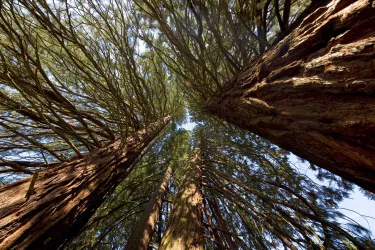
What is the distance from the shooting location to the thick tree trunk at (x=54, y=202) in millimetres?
994

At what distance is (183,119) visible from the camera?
1046 centimetres

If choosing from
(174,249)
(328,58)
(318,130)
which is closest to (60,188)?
(174,249)

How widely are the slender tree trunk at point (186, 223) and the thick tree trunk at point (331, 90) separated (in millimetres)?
1170

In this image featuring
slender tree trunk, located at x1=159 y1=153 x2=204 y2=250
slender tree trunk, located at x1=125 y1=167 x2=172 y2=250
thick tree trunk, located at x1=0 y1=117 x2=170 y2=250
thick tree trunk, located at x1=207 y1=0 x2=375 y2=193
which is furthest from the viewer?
slender tree trunk, located at x1=125 y1=167 x2=172 y2=250

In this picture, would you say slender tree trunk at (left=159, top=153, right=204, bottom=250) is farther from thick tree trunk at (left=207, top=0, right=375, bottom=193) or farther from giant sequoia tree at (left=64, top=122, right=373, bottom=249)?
thick tree trunk at (left=207, top=0, right=375, bottom=193)

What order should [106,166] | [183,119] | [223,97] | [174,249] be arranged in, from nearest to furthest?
[174,249] < [106,166] < [223,97] < [183,119]

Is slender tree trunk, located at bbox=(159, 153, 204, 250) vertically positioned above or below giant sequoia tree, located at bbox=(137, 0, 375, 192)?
below

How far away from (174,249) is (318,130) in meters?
1.39

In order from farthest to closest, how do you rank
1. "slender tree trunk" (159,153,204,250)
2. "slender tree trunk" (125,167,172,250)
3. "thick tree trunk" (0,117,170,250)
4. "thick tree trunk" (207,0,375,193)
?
"slender tree trunk" (125,167,172,250) < "slender tree trunk" (159,153,204,250) < "thick tree trunk" (0,117,170,250) < "thick tree trunk" (207,0,375,193)

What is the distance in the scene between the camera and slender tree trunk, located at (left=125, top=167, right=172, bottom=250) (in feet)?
6.08

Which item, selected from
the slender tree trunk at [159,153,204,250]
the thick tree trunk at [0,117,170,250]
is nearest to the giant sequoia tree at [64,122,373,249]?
the slender tree trunk at [159,153,204,250]

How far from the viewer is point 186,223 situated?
1.82 metres

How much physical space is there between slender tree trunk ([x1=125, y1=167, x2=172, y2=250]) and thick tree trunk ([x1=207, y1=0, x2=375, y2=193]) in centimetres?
172

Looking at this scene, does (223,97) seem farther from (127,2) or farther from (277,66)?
(127,2)
